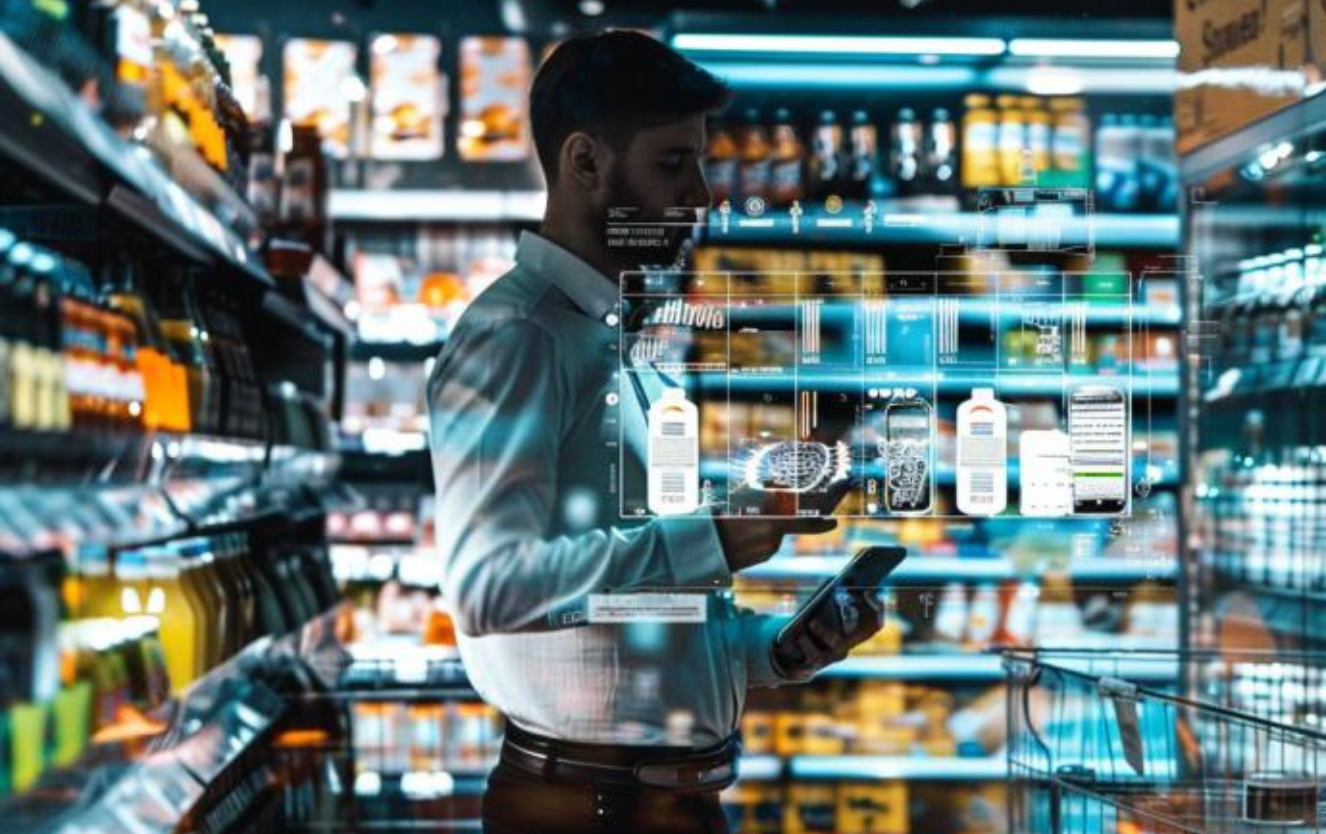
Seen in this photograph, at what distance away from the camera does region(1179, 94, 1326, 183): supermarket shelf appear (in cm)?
379

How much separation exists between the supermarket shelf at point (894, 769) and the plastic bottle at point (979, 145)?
1.04m

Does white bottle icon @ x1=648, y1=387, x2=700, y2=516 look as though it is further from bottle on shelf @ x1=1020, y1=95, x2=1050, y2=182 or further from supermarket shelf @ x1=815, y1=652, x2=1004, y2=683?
bottle on shelf @ x1=1020, y1=95, x2=1050, y2=182

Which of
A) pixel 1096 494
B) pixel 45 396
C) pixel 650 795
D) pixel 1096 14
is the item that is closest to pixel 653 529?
pixel 650 795

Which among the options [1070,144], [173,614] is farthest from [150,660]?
[1070,144]

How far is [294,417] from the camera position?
452 centimetres

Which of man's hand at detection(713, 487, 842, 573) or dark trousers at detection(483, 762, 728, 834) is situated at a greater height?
man's hand at detection(713, 487, 842, 573)

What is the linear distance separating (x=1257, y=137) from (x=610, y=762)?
69.0 inches

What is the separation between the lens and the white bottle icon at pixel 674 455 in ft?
10.6

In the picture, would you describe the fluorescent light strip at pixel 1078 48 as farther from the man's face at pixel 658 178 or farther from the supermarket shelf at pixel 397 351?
the supermarket shelf at pixel 397 351

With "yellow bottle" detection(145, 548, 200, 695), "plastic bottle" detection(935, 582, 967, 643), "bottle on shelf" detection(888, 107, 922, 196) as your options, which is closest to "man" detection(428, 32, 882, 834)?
"plastic bottle" detection(935, 582, 967, 643)

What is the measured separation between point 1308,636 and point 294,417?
2185 millimetres

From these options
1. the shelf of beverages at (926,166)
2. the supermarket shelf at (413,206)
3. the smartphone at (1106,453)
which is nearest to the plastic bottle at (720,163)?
the shelf of beverages at (926,166)

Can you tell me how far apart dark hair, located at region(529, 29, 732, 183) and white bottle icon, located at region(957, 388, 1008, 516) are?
66 cm

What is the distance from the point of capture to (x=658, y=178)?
3.36 meters
